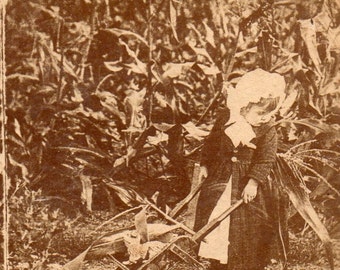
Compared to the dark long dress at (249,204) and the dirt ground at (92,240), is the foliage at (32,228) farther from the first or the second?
the dark long dress at (249,204)

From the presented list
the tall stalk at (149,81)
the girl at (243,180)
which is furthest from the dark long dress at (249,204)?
the tall stalk at (149,81)

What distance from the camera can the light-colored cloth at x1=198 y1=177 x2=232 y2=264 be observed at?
1204 millimetres

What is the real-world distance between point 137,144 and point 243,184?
0.23 metres

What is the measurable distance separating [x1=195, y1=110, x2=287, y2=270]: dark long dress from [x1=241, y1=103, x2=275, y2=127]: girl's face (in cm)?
1

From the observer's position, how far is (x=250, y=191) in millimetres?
1201

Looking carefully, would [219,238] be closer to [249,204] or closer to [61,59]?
[249,204]

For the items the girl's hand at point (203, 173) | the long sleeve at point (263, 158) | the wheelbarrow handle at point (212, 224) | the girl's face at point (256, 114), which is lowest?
the wheelbarrow handle at point (212, 224)

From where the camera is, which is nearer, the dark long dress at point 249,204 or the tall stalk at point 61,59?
the dark long dress at point 249,204

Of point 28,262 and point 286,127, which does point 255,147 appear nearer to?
point 286,127

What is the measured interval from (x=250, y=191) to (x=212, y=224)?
0.10 meters

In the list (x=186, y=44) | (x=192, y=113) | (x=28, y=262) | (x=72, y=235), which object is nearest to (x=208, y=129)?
(x=192, y=113)

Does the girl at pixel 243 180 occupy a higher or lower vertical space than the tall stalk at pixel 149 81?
lower

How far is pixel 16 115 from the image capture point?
4.35ft

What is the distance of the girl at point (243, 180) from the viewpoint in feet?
3.95
